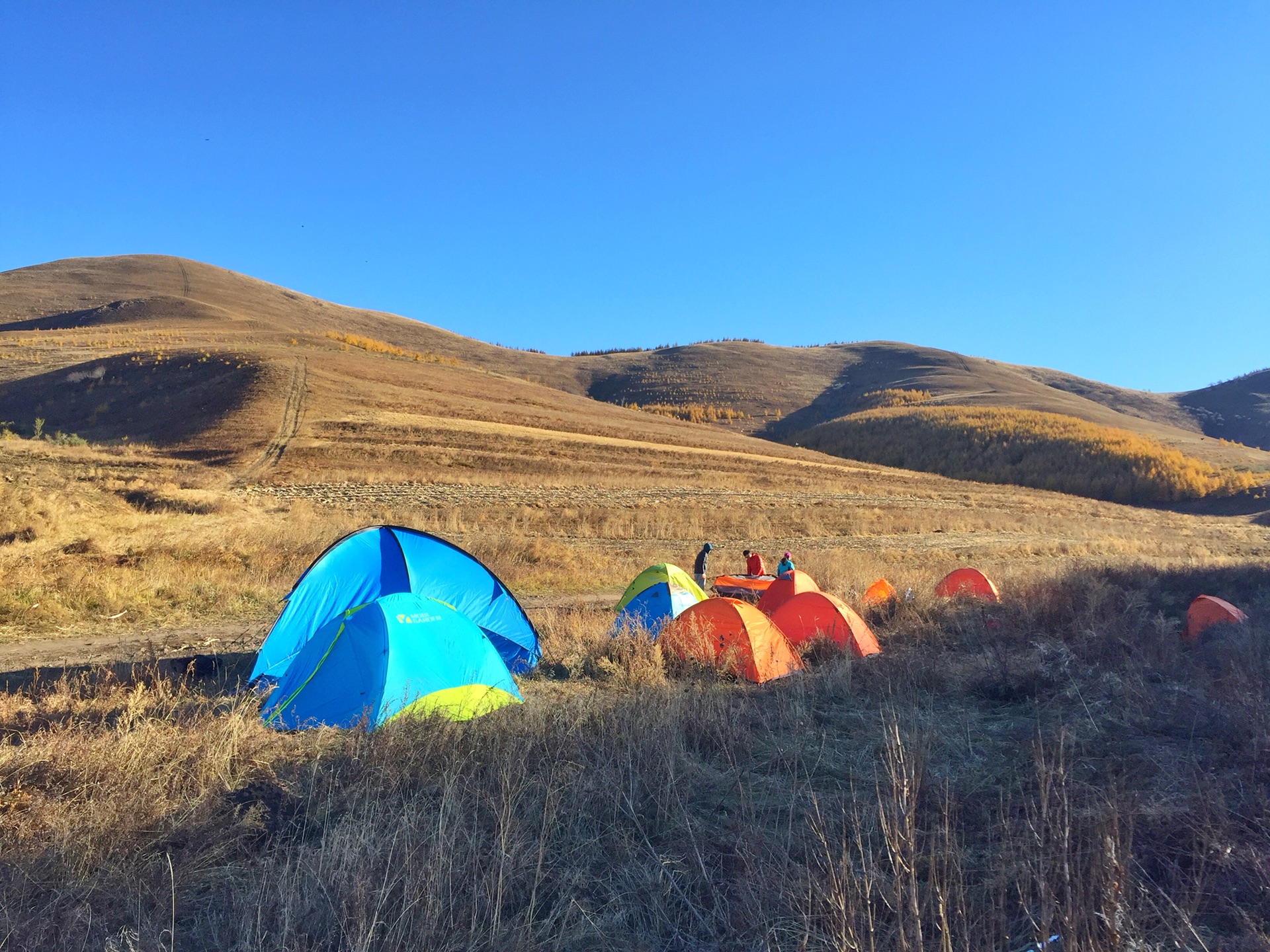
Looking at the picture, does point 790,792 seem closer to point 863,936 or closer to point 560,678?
point 863,936

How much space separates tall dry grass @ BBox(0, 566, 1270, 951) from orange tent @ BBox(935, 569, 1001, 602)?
5418 mm

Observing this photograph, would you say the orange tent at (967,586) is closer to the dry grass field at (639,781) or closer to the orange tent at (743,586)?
the dry grass field at (639,781)

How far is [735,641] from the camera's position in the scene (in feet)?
27.2

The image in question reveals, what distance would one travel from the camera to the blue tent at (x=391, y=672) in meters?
6.31

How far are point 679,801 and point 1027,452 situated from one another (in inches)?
2435

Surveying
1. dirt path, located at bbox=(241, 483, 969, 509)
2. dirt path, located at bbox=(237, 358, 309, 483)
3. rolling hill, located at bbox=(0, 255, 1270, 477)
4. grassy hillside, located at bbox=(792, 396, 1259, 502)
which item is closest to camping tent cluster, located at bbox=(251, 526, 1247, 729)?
dirt path, located at bbox=(241, 483, 969, 509)

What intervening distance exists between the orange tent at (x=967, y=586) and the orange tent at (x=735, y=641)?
208 inches

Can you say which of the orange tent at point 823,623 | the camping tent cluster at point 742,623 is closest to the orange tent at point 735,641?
the camping tent cluster at point 742,623

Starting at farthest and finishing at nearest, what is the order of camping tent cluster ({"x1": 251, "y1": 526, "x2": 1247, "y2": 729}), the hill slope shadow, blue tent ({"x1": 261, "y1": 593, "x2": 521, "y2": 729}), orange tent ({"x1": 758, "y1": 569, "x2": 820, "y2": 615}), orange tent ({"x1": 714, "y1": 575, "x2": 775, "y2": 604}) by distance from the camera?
the hill slope shadow → orange tent ({"x1": 714, "y1": 575, "x2": 775, "y2": 604}) → orange tent ({"x1": 758, "y1": 569, "x2": 820, "y2": 615}) → camping tent cluster ({"x1": 251, "y1": 526, "x2": 1247, "y2": 729}) → blue tent ({"x1": 261, "y1": 593, "x2": 521, "y2": 729})

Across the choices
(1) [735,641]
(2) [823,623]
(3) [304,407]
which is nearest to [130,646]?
(1) [735,641]

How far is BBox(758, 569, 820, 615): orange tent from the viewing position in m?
11.5

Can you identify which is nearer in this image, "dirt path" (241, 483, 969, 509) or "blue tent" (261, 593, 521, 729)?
"blue tent" (261, 593, 521, 729)

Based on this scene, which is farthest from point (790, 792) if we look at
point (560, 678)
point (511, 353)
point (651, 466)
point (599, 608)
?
point (511, 353)

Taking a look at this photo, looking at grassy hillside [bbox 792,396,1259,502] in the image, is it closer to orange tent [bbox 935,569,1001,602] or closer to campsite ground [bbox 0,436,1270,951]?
orange tent [bbox 935,569,1001,602]
